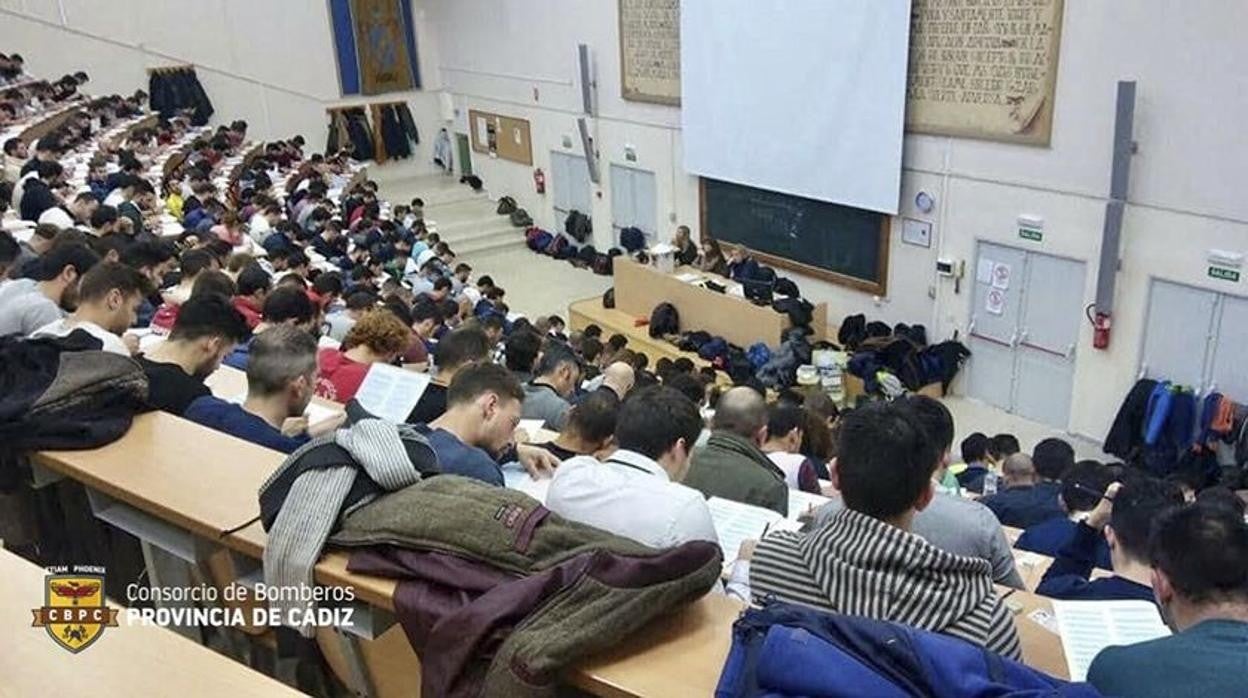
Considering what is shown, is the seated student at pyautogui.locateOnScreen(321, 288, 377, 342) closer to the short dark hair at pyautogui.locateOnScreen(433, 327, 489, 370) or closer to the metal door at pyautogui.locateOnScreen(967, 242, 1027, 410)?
the short dark hair at pyautogui.locateOnScreen(433, 327, 489, 370)

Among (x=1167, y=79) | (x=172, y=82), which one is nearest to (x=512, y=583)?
(x=1167, y=79)

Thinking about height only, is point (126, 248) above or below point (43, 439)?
below

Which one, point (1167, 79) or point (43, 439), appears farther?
point (1167, 79)

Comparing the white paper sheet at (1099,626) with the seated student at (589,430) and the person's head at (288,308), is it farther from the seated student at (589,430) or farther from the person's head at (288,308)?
the person's head at (288,308)

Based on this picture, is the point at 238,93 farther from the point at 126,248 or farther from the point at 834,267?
the point at 126,248

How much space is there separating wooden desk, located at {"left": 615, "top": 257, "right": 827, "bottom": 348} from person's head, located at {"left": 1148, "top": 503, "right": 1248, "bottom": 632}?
798 centimetres

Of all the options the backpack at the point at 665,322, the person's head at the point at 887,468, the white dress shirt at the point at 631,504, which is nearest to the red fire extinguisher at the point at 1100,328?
the backpack at the point at 665,322

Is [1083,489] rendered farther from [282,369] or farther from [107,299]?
[107,299]

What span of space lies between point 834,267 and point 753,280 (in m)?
0.90

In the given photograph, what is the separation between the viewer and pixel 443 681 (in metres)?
1.64

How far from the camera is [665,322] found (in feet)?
37.8

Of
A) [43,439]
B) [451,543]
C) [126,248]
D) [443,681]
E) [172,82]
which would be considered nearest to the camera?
[443,681]

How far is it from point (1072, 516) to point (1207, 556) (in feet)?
8.63

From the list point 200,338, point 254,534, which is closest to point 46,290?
point 200,338
